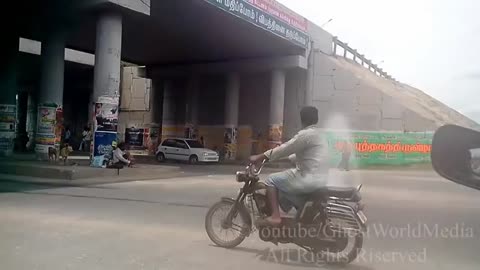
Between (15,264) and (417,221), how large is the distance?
707 cm

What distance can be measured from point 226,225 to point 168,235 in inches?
51.1

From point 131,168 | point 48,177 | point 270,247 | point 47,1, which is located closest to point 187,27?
point 47,1

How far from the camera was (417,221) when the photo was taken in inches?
368

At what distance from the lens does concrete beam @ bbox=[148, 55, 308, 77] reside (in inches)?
1201

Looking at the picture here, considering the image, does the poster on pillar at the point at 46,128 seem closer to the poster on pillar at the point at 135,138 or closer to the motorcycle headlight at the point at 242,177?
the poster on pillar at the point at 135,138

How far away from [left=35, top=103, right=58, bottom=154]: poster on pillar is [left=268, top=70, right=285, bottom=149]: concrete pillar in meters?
13.6

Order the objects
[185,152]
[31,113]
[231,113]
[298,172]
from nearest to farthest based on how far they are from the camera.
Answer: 1. [298,172]
2. [185,152]
3. [231,113]
4. [31,113]

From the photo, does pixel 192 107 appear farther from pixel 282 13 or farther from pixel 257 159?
pixel 257 159

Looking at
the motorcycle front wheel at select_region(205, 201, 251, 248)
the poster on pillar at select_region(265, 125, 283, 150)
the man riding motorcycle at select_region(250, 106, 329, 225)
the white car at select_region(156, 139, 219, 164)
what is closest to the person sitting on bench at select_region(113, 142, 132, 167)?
the white car at select_region(156, 139, 219, 164)

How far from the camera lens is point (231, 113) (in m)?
33.2

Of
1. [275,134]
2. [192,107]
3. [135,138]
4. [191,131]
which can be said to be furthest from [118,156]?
[135,138]

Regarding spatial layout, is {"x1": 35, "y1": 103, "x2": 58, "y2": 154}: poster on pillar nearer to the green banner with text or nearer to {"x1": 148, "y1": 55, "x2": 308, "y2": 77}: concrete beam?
{"x1": 148, "y1": 55, "x2": 308, "y2": 77}: concrete beam

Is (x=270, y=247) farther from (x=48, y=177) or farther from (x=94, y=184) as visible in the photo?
(x=48, y=177)

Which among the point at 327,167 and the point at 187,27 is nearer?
the point at 327,167
